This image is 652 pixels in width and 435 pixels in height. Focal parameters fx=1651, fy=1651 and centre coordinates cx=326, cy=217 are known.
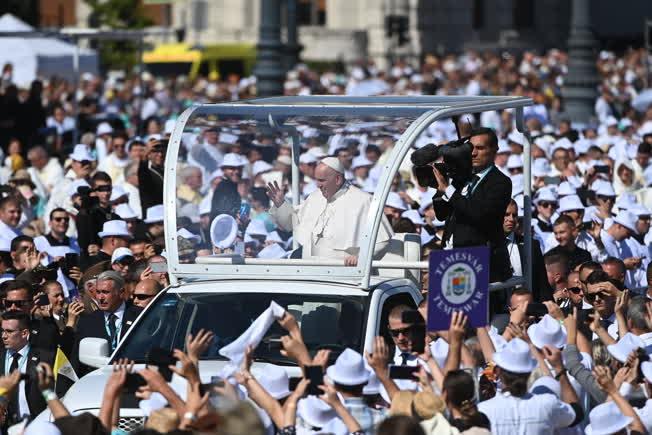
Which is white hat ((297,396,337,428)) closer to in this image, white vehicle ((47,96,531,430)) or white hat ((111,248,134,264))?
white vehicle ((47,96,531,430))

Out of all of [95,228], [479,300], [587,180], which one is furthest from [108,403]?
[587,180]

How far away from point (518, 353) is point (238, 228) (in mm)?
3455

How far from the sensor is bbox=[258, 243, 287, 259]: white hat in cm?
1012

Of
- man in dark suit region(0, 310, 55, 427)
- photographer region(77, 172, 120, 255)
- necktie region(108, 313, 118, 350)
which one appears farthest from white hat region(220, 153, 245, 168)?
man in dark suit region(0, 310, 55, 427)

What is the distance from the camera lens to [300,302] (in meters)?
9.13

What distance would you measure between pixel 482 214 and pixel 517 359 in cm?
269

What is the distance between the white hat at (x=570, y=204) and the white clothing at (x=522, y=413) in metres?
6.63

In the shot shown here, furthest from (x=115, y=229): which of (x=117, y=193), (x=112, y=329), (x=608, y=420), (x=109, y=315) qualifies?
(x=608, y=420)

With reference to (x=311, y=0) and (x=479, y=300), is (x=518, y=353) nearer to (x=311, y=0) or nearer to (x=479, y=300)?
(x=479, y=300)

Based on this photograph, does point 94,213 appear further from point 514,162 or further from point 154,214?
point 514,162

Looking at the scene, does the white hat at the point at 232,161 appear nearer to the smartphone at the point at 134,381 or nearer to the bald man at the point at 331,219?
the bald man at the point at 331,219

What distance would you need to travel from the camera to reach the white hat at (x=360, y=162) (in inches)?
679

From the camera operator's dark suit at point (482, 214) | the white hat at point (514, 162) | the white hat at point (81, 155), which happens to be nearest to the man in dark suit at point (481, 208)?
the camera operator's dark suit at point (482, 214)

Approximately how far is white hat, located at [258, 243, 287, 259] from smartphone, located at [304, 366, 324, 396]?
8.47 feet
